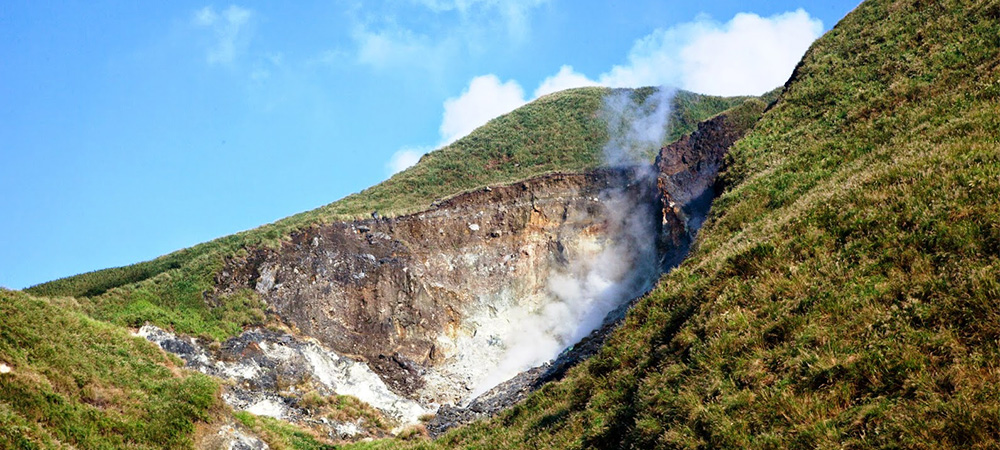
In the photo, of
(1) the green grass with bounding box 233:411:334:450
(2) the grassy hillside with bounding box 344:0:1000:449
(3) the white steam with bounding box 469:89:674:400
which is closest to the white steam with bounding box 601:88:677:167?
(3) the white steam with bounding box 469:89:674:400

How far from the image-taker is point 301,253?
35.8 m

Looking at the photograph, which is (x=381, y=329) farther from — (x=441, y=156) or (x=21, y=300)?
(x=441, y=156)

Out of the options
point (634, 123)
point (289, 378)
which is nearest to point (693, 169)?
point (289, 378)

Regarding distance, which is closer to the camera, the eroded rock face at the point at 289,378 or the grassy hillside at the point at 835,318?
the grassy hillside at the point at 835,318

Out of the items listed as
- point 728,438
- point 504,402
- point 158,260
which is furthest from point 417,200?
point 728,438

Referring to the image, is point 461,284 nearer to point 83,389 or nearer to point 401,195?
point 401,195

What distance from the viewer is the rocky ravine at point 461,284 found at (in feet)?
96.9

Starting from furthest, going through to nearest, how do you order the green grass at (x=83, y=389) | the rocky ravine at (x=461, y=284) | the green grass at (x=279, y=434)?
the rocky ravine at (x=461, y=284)
the green grass at (x=279, y=434)
the green grass at (x=83, y=389)

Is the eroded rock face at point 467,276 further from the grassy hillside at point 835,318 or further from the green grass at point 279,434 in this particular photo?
the grassy hillside at point 835,318

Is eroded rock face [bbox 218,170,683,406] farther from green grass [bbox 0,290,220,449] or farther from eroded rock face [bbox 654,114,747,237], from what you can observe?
green grass [bbox 0,290,220,449]

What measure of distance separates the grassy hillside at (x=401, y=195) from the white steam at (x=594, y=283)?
911cm

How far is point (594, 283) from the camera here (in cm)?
4031

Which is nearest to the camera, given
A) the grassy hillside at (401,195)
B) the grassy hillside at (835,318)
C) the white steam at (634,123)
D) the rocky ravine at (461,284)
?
the grassy hillside at (835,318)

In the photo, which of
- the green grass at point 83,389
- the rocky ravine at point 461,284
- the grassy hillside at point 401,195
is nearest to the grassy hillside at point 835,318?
the green grass at point 83,389
